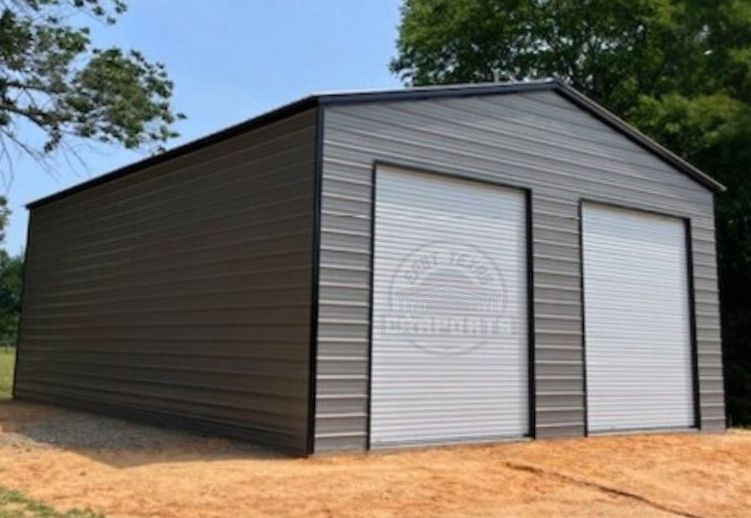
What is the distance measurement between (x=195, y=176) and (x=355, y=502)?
6.26 m

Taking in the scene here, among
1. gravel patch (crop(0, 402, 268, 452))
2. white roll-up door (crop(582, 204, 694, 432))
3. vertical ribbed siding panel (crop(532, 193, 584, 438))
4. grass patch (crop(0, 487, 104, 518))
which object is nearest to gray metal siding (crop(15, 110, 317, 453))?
gravel patch (crop(0, 402, 268, 452))

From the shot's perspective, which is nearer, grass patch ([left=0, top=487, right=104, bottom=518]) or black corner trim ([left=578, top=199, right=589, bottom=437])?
grass patch ([left=0, top=487, right=104, bottom=518])

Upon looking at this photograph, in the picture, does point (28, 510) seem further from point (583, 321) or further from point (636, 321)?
point (636, 321)

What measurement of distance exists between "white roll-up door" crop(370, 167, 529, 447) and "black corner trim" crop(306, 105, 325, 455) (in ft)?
2.78

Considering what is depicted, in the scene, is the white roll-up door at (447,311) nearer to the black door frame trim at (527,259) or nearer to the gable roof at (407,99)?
the black door frame trim at (527,259)

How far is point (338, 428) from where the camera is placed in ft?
28.5

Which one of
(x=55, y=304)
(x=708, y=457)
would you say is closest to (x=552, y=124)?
(x=708, y=457)

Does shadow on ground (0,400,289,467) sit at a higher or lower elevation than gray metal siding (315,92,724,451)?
lower

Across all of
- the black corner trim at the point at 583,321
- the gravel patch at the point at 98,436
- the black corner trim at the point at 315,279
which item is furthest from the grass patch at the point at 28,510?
the black corner trim at the point at 583,321

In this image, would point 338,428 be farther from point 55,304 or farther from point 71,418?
point 55,304

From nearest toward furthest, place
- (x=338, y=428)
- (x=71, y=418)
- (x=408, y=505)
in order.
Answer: (x=408, y=505)
(x=338, y=428)
(x=71, y=418)

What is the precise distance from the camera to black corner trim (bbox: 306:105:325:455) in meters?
8.52

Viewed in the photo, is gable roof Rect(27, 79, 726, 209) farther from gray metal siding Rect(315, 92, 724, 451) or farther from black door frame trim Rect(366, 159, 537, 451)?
black door frame trim Rect(366, 159, 537, 451)

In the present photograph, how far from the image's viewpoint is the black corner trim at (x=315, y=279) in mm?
8516
